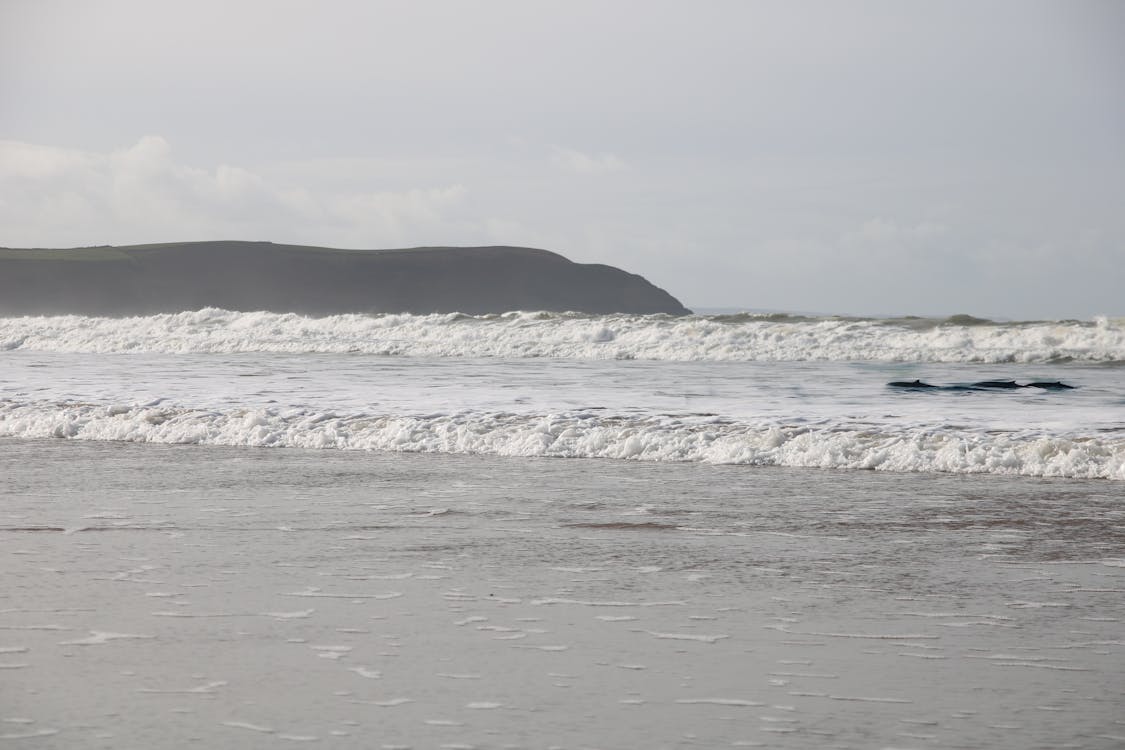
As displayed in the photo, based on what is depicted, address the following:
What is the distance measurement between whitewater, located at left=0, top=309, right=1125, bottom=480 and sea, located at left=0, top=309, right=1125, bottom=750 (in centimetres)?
8

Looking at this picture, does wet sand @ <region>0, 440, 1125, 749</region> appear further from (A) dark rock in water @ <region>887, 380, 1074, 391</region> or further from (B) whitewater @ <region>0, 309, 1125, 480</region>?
(A) dark rock in water @ <region>887, 380, 1074, 391</region>

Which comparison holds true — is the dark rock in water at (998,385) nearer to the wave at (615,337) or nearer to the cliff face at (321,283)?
the wave at (615,337)

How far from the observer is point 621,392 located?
617 inches

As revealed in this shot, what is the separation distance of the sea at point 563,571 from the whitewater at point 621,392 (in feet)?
0.27

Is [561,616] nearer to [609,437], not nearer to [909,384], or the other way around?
[609,437]

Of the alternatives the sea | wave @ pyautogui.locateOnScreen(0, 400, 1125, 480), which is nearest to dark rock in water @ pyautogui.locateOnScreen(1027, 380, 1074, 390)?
the sea

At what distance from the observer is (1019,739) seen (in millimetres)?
3244

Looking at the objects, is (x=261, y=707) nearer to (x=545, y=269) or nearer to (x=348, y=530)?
(x=348, y=530)

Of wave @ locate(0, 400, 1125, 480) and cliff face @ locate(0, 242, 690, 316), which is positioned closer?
wave @ locate(0, 400, 1125, 480)

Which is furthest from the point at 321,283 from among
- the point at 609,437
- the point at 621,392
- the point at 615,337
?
the point at 609,437

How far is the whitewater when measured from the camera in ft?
33.8

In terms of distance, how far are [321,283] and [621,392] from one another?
55.8 meters

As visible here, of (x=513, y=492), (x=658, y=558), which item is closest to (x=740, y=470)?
(x=513, y=492)

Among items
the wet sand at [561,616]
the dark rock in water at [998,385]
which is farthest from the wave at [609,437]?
the dark rock in water at [998,385]
